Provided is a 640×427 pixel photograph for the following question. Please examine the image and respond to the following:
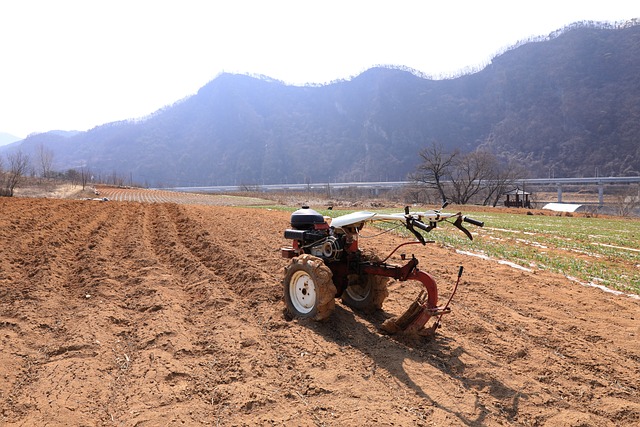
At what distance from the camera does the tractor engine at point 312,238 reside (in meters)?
5.95

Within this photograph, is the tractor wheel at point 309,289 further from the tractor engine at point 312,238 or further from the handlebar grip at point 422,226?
the handlebar grip at point 422,226

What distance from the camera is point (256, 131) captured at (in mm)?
156625

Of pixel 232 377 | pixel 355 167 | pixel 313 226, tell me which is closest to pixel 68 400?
pixel 232 377

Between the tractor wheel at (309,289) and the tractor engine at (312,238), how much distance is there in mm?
323

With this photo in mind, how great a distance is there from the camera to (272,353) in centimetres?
483

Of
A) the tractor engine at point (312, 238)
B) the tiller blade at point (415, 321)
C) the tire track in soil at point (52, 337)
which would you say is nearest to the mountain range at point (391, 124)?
the tractor engine at point (312, 238)

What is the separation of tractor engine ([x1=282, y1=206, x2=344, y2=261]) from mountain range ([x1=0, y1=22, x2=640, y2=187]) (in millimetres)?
107717

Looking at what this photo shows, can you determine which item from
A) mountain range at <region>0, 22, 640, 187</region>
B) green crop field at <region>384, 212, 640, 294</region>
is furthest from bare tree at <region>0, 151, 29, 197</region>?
mountain range at <region>0, 22, 640, 187</region>

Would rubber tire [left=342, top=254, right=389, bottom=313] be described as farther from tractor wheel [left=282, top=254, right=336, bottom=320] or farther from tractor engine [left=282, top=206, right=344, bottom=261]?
tractor wheel [left=282, top=254, right=336, bottom=320]

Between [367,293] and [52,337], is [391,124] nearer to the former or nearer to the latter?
[367,293]

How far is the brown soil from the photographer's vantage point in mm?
3773

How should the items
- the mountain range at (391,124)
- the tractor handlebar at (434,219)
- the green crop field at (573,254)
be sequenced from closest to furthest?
the tractor handlebar at (434,219)
the green crop field at (573,254)
the mountain range at (391,124)

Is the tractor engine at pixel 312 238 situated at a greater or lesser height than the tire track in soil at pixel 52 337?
greater

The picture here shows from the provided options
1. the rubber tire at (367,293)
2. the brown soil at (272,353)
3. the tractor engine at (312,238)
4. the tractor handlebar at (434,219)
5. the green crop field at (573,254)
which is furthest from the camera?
the green crop field at (573,254)
